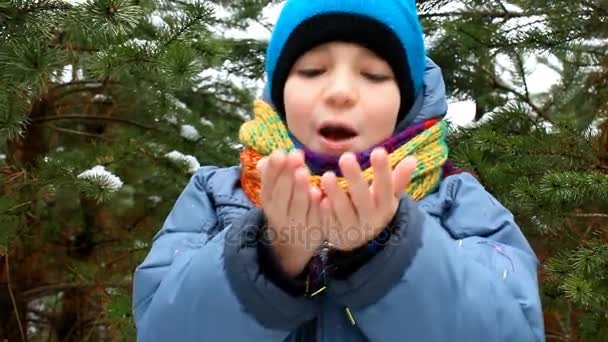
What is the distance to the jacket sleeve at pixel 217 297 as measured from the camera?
824mm

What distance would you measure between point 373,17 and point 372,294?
1.46 feet

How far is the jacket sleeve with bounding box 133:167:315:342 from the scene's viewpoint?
824 mm

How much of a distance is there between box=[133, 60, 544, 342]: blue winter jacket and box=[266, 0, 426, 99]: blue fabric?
30 cm

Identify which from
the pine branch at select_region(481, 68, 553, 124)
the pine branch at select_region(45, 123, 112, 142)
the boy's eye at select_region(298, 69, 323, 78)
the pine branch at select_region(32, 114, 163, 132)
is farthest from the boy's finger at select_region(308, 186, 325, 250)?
the pine branch at select_region(45, 123, 112, 142)

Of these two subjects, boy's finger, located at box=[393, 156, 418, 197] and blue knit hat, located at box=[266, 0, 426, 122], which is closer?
boy's finger, located at box=[393, 156, 418, 197]

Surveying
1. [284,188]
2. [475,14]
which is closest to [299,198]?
[284,188]

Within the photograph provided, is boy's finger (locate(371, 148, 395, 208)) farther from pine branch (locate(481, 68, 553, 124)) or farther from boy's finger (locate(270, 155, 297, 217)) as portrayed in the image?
pine branch (locate(481, 68, 553, 124))

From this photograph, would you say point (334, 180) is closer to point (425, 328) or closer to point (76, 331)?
point (425, 328)

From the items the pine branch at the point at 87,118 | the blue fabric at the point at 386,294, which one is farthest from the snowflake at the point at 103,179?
the blue fabric at the point at 386,294

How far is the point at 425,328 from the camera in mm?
827

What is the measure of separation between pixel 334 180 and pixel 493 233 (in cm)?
36

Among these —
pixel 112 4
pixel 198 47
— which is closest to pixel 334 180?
pixel 112 4

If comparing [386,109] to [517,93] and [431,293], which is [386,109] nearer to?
[431,293]

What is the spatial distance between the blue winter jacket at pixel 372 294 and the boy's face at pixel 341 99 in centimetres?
19
